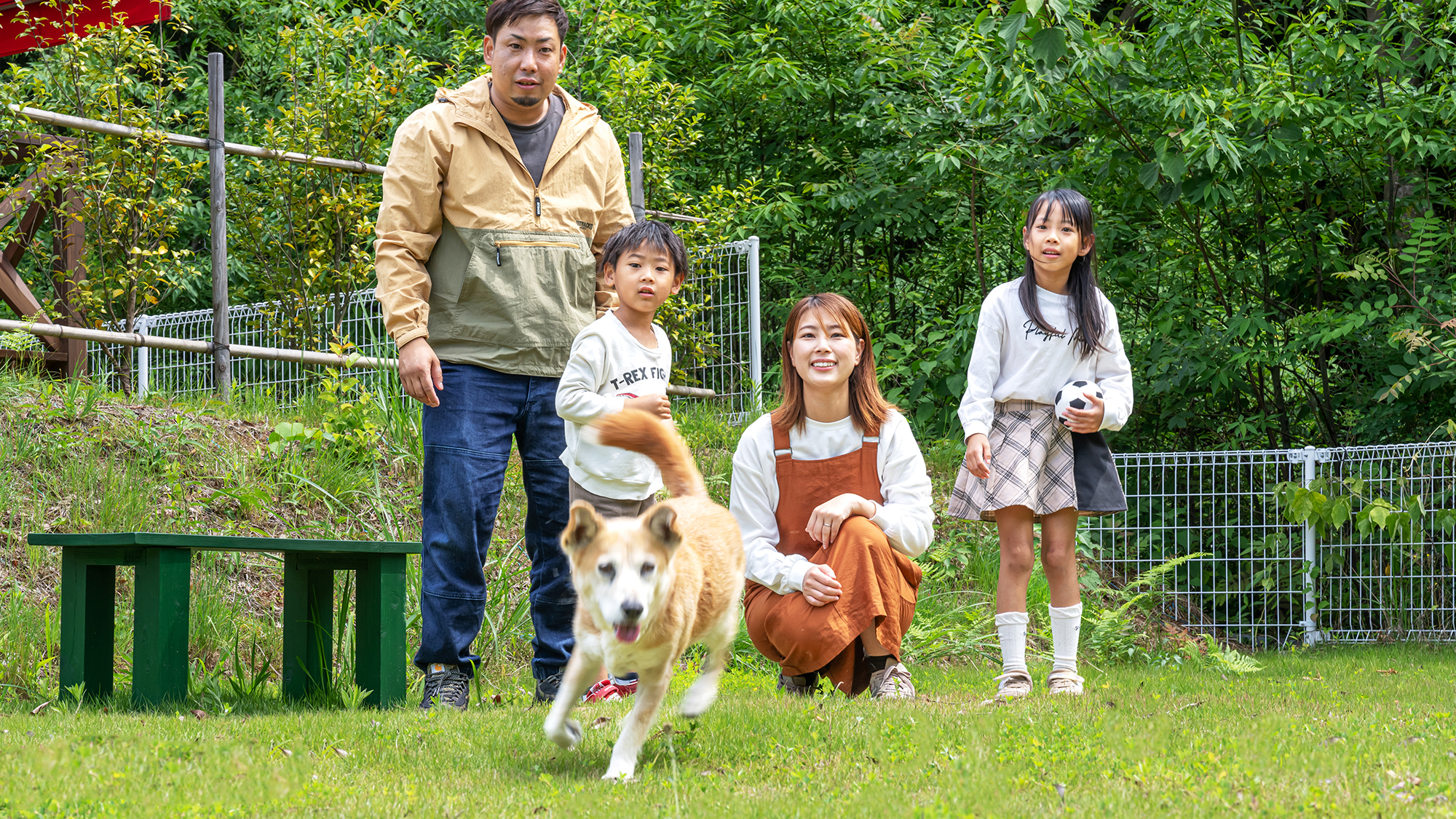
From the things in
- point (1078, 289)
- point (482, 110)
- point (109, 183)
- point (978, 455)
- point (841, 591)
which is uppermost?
point (109, 183)

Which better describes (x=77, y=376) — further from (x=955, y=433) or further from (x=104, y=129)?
(x=955, y=433)

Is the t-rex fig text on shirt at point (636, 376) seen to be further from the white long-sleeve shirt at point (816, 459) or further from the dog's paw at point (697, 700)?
the dog's paw at point (697, 700)

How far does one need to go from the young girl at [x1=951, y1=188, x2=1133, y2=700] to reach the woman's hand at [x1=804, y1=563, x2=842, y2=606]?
27.2 inches

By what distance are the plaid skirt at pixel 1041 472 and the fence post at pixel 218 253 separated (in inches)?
172

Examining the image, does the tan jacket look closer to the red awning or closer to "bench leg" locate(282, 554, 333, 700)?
"bench leg" locate(282, 554, 333, 700)

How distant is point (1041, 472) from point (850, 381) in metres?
0.80

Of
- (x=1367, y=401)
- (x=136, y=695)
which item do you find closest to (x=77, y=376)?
(x=136, y=695)

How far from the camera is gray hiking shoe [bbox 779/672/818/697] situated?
4.27 m

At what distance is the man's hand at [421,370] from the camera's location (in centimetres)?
379

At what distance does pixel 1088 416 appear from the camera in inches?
168

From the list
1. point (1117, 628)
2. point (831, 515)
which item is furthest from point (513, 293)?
point (1117, 628)

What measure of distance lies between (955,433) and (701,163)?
14.4 ft

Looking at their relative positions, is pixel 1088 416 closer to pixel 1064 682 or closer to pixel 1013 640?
pixel 1013 640

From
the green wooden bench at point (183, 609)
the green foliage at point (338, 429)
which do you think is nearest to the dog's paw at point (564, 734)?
the green wooden bench at point (183, 609)
